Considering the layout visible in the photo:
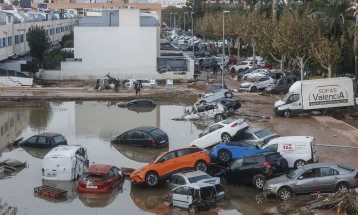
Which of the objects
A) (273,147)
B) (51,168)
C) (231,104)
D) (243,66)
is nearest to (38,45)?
(243,66)

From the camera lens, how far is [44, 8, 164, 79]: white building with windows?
52.2m

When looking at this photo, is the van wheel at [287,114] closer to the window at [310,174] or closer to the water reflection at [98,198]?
the window at [310,174]

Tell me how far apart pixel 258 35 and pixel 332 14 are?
8961 millimetres

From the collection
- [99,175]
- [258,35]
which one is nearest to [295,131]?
[99,175]

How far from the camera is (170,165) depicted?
19375 mm

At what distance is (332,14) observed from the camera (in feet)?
127

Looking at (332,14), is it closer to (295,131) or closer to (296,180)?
(295,131)

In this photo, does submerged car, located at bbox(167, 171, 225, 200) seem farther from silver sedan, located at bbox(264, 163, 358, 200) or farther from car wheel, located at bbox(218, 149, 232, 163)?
car wheel, located at bbox(218, 149, 232, 163)

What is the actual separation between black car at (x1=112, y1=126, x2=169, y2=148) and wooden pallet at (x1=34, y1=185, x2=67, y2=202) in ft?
24.0

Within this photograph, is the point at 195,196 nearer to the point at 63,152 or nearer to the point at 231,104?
the point at 63,152

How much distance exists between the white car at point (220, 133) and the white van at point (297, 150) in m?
3.73

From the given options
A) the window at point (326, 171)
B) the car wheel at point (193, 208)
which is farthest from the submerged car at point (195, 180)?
the window at point (326, 171)

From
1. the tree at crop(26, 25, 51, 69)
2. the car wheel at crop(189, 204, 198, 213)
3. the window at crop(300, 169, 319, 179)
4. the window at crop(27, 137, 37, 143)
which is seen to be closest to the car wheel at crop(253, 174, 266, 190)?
the window at crop(300, 169, 319, 179)

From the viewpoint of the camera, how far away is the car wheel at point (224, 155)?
68.5 ft
